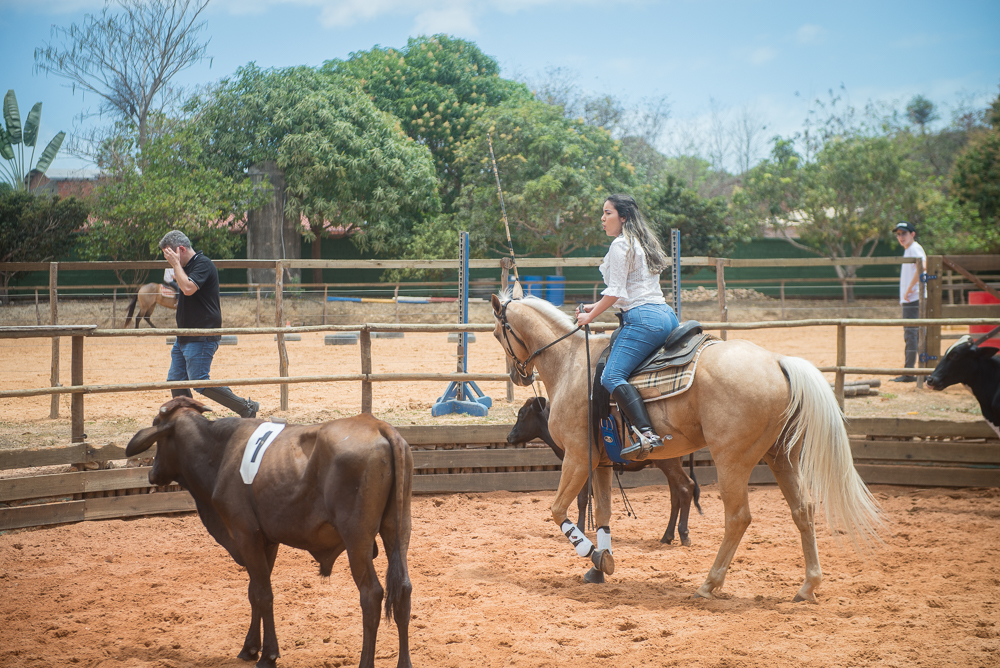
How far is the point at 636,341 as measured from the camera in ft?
14.9

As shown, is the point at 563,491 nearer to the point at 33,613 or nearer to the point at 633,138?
the point at 33,613

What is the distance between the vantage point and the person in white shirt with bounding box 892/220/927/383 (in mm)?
9234

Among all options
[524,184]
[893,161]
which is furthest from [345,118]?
[893,161]

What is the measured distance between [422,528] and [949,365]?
444 centimetres

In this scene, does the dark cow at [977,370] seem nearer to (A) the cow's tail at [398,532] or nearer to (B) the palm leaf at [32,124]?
(A) the cow's tail at [398,532]

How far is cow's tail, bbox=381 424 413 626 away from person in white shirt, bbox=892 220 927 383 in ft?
26.5

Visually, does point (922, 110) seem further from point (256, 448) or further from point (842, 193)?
point (256, 448)

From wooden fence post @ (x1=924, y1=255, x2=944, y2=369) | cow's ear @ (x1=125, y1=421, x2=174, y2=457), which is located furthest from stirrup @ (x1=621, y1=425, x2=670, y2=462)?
wooden fence post @ (x1=924, y1=255, x2=944, y2=369)

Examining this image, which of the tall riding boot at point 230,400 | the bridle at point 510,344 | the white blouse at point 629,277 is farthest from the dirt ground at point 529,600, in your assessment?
the white blouse at point 629,277

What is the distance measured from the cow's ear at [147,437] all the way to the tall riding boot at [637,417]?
99.6 inches

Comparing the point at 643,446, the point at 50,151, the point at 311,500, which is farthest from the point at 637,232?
the point at 50,151

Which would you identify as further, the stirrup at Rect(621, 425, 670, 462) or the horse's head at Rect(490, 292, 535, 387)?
the horse's head at Rect(490, 292, 535, 387)

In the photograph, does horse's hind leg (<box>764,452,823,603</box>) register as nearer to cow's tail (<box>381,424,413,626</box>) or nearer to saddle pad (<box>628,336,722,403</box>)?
saddle pad (<box>628,336,722,403</box>)

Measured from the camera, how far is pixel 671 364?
4.44 metres
